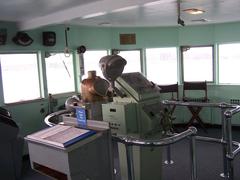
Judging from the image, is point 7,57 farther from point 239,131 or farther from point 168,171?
point 239,131

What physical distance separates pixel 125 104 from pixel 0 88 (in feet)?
9.40

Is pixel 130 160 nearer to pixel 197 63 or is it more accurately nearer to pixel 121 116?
pixel 121 116

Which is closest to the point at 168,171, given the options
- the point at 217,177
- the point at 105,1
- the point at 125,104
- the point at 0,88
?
the point at 217,177

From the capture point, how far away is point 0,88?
418 cm

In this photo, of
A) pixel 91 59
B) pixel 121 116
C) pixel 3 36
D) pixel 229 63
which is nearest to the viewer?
pixel 121 116

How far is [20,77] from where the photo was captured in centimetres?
465

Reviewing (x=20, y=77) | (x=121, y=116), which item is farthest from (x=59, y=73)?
(x=121, y=116)

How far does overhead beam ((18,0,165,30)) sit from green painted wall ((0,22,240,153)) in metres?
0.58

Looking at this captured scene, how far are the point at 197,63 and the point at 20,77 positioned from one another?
12.2 feet

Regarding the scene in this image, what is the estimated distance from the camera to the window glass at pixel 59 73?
4.96 metres

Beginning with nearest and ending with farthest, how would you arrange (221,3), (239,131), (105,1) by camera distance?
(105,1) < (221,3) < (239,131)

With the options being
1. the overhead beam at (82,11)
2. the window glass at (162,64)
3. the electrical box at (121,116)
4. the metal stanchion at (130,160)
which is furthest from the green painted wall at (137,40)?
the metal stanchion at (130,160)

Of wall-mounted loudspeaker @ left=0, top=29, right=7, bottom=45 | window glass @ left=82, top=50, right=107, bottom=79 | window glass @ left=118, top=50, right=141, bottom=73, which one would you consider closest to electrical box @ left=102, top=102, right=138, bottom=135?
wall-mounted loudspeaker @ left=0, top=29, right=7, bottom=45

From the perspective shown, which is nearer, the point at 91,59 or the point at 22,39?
the point at 22,39
